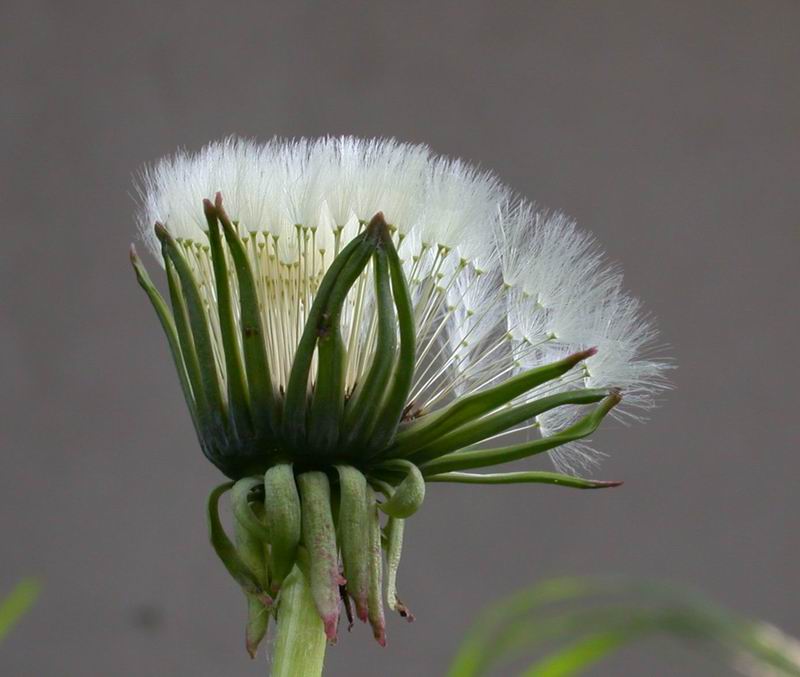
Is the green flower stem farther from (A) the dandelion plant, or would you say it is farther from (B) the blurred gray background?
(B) the blurred gray background

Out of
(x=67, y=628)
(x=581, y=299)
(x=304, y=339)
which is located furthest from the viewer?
(x=67, y=628)

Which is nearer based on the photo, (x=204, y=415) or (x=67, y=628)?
(x=204, y=415)

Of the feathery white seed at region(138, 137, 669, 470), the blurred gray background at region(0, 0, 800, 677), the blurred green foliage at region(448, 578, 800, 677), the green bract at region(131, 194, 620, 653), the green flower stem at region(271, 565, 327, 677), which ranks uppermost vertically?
the blurred gray background at region(0, 0, 800, 677)

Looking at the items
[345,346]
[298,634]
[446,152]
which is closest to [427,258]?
[345,346]

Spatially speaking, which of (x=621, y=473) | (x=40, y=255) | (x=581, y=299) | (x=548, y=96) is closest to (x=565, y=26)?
(x=548, y=96)

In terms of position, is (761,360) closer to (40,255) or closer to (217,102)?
(217,102)

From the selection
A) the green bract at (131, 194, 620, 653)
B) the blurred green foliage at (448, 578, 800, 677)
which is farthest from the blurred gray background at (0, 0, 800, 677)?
the green bract at (131, 194, 620, 653)

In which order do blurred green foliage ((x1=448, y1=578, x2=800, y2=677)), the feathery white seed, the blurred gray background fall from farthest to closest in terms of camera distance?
the blurred gray background, the feathery white seed, blurred green foliage ((x1=448, y1=578, x2=800, y2=677))
